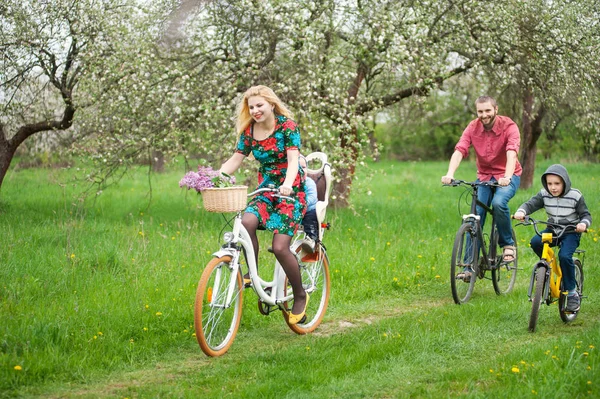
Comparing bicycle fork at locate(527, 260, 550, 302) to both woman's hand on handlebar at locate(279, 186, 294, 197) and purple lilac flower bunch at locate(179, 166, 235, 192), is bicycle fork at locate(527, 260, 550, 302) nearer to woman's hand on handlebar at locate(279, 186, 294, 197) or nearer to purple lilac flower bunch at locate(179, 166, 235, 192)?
woman's hand on handlebar at locate(279, 186, 294, 197)

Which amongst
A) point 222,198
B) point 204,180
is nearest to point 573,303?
point 222,198

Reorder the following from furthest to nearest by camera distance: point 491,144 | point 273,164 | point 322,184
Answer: point 491,144 < point 322,184 < point 273,164

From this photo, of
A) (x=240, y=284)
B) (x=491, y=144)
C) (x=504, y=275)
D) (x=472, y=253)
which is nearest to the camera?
(x=240, y=284)

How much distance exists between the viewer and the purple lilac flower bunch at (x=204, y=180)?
16.4 ft

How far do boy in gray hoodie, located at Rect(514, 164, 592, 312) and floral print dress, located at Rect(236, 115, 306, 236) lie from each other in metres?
1.86

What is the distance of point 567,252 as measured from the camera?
6.13 metres

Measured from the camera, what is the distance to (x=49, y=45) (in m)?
11.3

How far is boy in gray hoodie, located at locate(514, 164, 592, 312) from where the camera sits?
6137 mm

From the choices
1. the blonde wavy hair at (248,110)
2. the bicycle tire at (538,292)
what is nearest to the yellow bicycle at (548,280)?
the bicycle tire at (538,292)

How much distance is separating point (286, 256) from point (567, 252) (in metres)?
2.40

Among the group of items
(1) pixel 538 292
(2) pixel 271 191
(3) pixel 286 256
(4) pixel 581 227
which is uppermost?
(2) pixel 271 191

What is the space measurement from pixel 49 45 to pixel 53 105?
89.2 inches

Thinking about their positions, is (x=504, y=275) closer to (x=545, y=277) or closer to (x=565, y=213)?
(x=565, y=213)

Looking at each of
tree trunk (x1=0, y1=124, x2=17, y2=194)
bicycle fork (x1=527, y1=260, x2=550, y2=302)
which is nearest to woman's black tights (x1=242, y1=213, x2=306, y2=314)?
bicycle fork (x1=527, y1=260, x2=550, y2=302)
